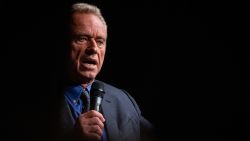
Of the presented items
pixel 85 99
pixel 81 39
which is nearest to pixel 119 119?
A: pixel 85 99

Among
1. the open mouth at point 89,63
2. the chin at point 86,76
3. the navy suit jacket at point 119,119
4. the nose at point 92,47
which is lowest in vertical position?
the navy suit jacket at point 119,119

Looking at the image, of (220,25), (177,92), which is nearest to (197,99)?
(177,92)

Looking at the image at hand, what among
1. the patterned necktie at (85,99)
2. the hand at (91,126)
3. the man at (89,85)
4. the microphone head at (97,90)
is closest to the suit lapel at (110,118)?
the man at (89,85)

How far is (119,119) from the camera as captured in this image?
2.01 meters

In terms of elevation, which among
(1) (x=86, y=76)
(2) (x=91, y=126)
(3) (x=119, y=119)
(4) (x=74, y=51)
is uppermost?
(4) (x=74, y=51)

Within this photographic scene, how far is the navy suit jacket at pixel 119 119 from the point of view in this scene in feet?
6.05

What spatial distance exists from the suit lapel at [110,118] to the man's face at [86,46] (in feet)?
0.54

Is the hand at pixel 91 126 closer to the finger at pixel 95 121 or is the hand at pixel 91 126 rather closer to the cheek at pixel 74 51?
the finger at pixel 95 121

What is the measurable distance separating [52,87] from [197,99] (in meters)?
0.95

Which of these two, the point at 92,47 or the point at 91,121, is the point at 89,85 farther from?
the point at 91,121

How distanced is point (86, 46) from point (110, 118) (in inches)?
15.0

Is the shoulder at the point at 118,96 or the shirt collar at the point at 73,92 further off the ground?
the shirt collar at the point at 73,92

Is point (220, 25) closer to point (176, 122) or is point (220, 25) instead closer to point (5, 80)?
point (176, 122)

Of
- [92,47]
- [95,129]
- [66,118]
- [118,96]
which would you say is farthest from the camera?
[118,96]
